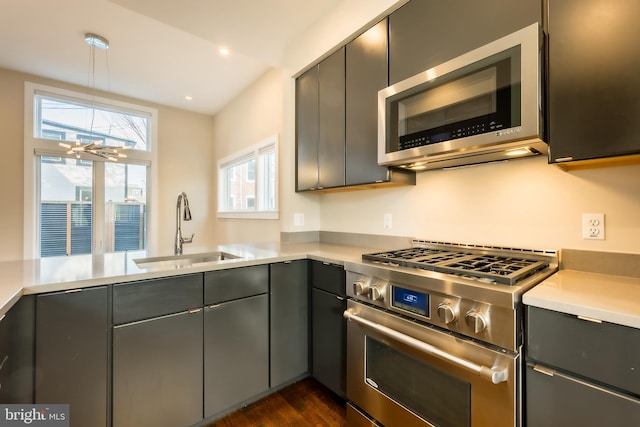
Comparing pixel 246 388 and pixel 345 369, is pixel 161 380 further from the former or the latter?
pixel 345 369

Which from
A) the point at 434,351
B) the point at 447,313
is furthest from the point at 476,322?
the point at 434,351

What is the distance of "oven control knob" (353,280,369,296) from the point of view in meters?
1.44

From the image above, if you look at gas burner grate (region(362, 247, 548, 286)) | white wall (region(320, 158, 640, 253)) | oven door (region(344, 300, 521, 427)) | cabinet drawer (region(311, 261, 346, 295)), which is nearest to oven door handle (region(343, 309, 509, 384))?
oven door (region(344, 300, 521, 427))

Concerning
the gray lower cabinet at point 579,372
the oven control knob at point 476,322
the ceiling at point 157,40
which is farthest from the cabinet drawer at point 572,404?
the ceiling at point 157,40

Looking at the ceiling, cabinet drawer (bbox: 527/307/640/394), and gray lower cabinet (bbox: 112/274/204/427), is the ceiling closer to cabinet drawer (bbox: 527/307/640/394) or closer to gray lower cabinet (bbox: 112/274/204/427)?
gray lower cabinet (bbox: 112/274/204/427)

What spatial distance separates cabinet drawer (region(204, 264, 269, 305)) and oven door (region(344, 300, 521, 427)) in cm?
58

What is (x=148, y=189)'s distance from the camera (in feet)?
→ 15.0

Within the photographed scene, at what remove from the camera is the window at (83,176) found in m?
3.69

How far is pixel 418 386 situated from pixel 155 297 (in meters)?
1.33

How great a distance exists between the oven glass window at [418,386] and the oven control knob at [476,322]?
0.26 metres

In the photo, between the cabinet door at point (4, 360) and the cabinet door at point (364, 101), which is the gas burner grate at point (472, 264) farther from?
the cabinet door at point (4, 360)

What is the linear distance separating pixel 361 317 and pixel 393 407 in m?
0.43

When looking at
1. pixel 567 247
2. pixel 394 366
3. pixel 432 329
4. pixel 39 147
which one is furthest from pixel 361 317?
pixel 39 147

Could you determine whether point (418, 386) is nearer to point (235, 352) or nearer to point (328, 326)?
point (328, 326)
